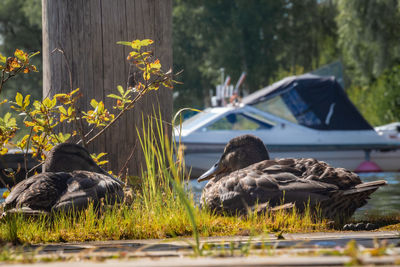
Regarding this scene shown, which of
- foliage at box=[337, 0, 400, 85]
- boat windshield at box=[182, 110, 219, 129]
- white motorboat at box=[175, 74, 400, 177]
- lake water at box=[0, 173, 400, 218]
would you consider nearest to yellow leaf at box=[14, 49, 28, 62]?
lake water at box=[0, 173, 400, 218]

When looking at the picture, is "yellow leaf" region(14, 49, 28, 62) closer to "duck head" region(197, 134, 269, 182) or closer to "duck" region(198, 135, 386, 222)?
"duck" region(198, 135, 386, 222)

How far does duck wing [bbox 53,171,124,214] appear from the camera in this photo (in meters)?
5.06

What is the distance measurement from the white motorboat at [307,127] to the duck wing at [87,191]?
35.6 feet

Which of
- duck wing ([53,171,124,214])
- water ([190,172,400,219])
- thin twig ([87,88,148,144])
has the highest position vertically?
→ thin twig ([87,88,148,144])

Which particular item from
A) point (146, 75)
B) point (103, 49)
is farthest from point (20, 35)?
point (146, 75)

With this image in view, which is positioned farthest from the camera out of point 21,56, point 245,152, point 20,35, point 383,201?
point 20,35

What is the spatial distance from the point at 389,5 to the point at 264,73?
70.4 ft

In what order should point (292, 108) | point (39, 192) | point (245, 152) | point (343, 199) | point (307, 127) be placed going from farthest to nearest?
point (292, 108)
point (307, 127)
point (245, 152)
point (343, 199)
point (39, 192)

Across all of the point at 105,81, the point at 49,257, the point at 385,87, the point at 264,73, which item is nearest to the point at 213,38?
the point at 264,73

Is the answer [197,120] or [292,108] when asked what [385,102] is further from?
[197,120]

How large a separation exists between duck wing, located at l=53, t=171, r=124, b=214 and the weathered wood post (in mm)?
1044

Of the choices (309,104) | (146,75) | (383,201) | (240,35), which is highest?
(240,35)

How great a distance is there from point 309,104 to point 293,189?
11.2 m

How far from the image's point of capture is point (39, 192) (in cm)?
505
